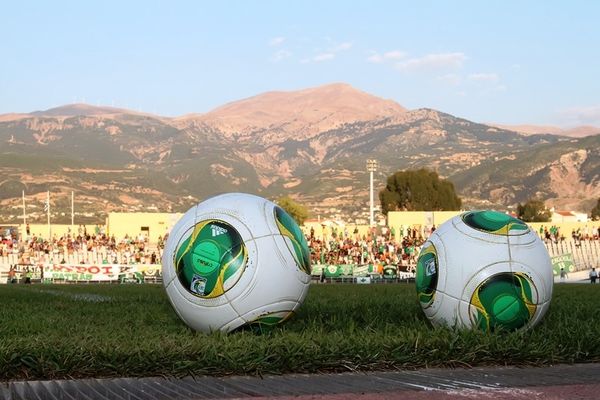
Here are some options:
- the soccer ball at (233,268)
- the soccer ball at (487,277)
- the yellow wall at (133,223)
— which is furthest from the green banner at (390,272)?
the yellow wall at (133,223)

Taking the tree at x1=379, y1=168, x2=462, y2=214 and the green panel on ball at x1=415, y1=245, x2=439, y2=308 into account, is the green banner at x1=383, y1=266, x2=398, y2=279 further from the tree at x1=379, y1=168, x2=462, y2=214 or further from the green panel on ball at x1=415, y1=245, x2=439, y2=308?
the tree at x1=379, y1=168, x2=462, y2=214

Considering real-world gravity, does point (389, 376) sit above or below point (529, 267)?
below

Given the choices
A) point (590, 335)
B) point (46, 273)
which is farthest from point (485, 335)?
point (46, 273)

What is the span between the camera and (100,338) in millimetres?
8031

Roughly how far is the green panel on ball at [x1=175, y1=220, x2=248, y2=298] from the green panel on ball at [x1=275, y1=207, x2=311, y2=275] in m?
0.62

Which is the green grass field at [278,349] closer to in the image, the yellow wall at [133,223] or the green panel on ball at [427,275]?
the green panel on ball at [427,275]

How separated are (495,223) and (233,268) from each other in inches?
119

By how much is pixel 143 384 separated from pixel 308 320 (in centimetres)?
411

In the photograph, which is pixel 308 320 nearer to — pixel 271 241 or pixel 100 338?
pixel 271 241

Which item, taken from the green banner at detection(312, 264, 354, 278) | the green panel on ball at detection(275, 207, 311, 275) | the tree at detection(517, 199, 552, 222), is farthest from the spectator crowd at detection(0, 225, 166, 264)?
the tree at detection(517, 199, 552, 222)

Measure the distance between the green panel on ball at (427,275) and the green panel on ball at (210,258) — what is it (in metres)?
2.14

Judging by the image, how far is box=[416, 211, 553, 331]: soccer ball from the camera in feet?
29.3

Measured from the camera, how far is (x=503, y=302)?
8.92m

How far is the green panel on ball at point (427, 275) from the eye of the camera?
9391 mm
